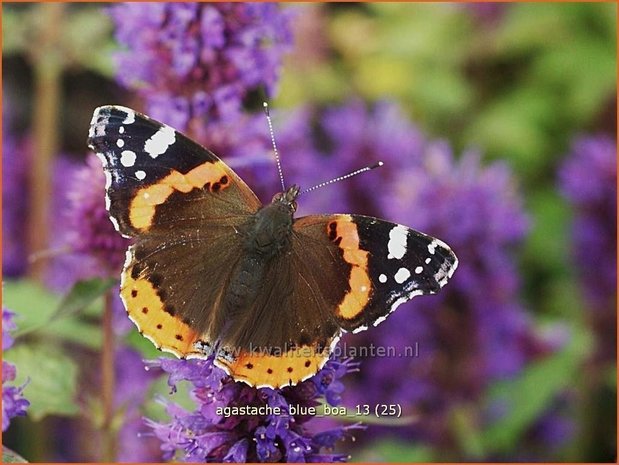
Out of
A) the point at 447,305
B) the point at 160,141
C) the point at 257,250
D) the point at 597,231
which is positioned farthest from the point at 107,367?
the point at 597,231

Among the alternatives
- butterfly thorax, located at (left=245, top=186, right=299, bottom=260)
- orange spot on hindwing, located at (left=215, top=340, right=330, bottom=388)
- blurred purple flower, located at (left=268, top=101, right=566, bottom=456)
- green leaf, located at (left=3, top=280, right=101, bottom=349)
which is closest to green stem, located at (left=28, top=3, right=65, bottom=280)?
green leaf, located at (left=3, top=280, right=101, bottom=349)

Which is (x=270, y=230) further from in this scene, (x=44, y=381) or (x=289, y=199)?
(x=44, y=381)

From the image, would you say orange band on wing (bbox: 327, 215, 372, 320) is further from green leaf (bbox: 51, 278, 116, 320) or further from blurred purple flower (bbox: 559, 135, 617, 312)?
blurred purple flower (bbox: 559, 135, 617, 312)

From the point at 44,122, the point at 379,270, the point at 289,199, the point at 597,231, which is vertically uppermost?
the point at 44,122

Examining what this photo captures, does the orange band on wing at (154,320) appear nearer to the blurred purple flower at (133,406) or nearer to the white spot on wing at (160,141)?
the white spot on wing at (160,141)

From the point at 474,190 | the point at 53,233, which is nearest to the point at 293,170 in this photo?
the point at 474,190

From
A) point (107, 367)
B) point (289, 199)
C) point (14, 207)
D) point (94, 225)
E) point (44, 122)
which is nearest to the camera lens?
point (289, 199)

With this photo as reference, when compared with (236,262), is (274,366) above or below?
below
